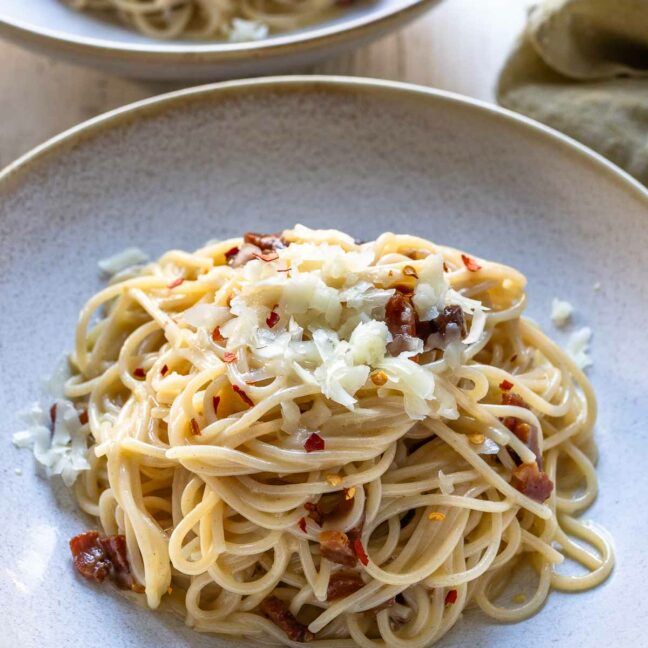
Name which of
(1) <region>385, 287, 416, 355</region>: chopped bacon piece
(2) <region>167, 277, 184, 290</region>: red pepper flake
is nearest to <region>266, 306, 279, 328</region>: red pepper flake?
(1) <region>385, 287, 416, 355</region>: chopped bacon piece

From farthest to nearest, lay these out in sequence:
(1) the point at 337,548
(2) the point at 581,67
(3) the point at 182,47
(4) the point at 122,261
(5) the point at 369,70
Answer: (5) the point at 369,70
(2) the point at 581,67
(3) the point at 182,47
(4) the point at 122,261
(1) the point at 337,548

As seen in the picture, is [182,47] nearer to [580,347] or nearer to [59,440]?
[59,440]

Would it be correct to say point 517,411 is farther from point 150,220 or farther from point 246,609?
point 150,220

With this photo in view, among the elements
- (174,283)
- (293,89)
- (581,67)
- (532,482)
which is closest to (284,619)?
(532,482)

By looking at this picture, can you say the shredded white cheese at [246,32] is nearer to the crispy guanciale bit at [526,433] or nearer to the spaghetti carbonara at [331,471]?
the spaghetti carbonara at [331,471]

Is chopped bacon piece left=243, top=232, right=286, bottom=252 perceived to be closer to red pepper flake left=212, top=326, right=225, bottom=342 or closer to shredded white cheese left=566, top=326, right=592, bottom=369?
red pepper flake left=212, top=326, right=225, bottom=342

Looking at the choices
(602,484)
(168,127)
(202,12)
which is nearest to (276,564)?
(602,484)
